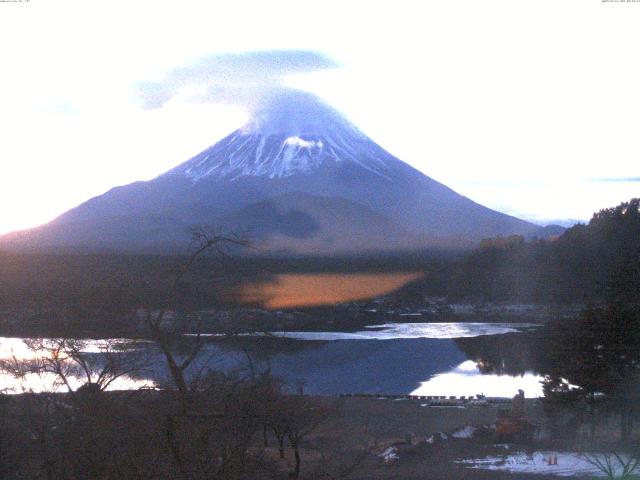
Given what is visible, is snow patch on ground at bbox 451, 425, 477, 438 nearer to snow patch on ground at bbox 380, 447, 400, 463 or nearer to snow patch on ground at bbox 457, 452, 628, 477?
snow patch on ground at bbox 380, 447, 400, 463

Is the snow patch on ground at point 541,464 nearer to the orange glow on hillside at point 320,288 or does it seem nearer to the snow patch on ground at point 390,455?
the snow patch on ground at point 390,455

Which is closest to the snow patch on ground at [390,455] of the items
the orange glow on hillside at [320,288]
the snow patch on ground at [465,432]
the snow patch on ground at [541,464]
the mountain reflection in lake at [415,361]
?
the snow patch on ground at [541,464]

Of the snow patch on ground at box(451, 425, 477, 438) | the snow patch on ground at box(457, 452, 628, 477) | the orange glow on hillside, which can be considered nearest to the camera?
the snow patch on ground at box(457, 452, 628, 477)

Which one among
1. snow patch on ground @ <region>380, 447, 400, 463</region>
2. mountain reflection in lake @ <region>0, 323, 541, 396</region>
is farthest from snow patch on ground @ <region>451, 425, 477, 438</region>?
mountain reflection in lake @ <region>0, 323, 541, 396</region>

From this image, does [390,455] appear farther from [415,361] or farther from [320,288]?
[415,361]

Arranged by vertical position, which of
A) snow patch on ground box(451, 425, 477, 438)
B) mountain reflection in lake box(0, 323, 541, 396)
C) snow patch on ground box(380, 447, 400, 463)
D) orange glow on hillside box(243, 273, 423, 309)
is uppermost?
orange glow on hillside box(243, 273, 423, 309)

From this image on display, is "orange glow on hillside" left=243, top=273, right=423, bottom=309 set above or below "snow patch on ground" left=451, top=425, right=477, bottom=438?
above
